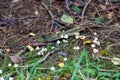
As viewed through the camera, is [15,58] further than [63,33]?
No

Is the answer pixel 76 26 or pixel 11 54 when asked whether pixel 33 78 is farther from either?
pixel 76 26

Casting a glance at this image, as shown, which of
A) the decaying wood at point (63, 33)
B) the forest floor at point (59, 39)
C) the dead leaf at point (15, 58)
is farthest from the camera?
the decaying wood at point (63, 33)

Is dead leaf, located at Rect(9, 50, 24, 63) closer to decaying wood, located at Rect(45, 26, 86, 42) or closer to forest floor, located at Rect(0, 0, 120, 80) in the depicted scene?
forest floor, located at Rect(0, 0, 120, 80)

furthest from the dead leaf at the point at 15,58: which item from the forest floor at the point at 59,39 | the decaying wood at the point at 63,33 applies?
the decaying wood at the point at 63,33

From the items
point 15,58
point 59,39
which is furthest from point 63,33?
point 15,58

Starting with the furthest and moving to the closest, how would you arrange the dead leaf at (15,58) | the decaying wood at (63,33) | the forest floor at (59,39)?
the decaying wood at (63,33) → the dead leaf at (15,58) → the forest floor at (59,39)

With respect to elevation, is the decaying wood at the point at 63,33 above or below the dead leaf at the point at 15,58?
above

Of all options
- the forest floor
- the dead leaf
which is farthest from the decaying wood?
the dead leaf

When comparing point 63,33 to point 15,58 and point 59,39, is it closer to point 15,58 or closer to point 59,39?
point 59,39

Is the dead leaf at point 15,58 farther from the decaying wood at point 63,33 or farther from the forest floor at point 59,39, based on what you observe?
the decaying wood at point 63,33
